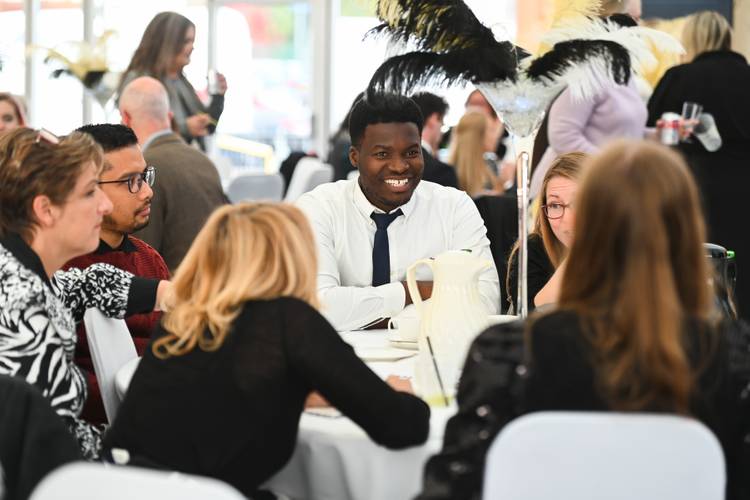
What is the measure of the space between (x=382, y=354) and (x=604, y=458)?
1156 mm

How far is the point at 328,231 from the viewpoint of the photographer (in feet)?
11.0

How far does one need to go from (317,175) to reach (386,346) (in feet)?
16.3

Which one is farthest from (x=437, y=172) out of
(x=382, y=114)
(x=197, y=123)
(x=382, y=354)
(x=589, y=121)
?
(x=382, y=354)

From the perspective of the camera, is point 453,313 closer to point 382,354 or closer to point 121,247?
point 382,354

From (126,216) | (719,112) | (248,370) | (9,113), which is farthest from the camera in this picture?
(719,112)

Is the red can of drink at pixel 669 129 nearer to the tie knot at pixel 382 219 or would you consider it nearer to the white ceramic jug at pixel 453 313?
the tie knot at pixel 382 219

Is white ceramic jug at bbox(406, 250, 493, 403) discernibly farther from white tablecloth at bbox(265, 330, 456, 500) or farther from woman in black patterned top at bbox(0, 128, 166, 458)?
woman in black patterned top at bbox(0, 128, 166, 458)

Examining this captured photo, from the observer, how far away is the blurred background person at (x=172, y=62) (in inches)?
213

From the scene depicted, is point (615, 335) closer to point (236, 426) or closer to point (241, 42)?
point (236, 426)

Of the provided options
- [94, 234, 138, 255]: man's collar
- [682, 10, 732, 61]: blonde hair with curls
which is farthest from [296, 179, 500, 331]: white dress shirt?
[682, 10, 732, 61]: blonde hair with curls

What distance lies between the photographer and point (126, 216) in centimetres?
307

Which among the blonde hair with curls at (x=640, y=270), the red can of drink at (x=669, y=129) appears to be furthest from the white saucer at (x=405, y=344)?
the red can of drink at (x=669, y=129)

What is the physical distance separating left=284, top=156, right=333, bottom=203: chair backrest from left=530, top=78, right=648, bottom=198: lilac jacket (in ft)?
9.38

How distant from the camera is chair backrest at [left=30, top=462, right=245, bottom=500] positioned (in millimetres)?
1325
